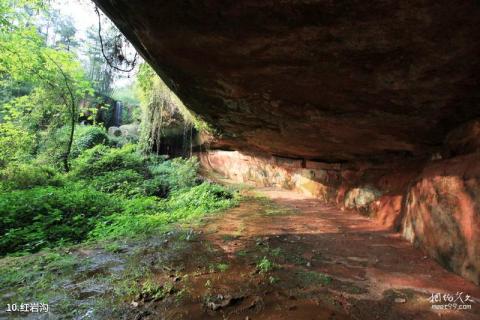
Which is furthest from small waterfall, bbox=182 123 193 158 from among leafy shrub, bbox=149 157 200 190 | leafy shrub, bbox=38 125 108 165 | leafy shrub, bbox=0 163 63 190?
leafy shrub, bbox=0 163 63 190

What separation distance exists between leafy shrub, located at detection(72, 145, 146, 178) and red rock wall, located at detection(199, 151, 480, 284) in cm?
794

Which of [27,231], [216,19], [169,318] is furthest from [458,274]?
[27,231]

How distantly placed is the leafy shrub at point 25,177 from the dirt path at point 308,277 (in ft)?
23.5

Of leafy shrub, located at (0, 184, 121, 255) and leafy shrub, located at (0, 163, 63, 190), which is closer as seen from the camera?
leafy shrub, located at (0, 184, 121, 255)

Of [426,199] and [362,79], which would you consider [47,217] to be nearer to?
[362,79]

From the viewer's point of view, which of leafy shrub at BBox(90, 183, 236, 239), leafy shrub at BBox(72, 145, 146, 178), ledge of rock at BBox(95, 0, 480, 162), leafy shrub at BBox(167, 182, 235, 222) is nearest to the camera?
ledge of rock at BBox(95, 0, 480, 162)

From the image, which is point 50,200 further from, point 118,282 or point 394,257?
point 394,257

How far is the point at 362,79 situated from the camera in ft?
10.7

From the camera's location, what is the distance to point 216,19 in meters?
2.57

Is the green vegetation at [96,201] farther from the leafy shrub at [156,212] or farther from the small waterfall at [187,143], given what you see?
the small waterfall at [187,143]

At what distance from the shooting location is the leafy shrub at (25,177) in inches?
331

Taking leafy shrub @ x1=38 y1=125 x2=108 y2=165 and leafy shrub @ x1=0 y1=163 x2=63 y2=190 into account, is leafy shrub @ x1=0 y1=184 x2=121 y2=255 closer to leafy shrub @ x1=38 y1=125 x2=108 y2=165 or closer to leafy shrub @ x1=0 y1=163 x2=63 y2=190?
leafy shrub @ x1=0 y1=163 x2=63 y2=190

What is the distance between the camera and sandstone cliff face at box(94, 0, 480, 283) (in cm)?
232

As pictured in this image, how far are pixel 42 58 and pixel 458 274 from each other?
532 inches
